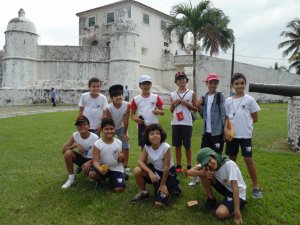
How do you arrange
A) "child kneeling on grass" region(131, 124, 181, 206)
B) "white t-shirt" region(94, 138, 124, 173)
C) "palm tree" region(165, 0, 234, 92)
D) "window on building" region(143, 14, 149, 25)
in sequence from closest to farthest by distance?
"child kneeling on grass" region(131, 124, 181, 206)
"white t-shirt" region(94, 138, 124, 173)
"palm tree" region(165, 0, 234, 92)
"window on building" region(143, 14, 149, 25)

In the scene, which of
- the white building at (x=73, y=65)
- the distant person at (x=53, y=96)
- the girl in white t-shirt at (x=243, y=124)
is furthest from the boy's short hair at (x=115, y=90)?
the white building at (x=73, y=65)

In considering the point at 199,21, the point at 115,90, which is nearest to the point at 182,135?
the point at 115,90

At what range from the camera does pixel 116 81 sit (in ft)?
85.0

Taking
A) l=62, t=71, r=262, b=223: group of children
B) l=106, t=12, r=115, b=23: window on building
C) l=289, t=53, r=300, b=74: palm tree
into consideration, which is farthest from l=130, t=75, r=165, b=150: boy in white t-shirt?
l=289, t=53, r=300, b=74: palm tree

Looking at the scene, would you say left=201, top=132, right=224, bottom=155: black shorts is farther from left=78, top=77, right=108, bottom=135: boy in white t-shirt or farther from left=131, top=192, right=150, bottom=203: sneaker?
left=78, top=77, right=108, bottom=135: boy in white t-shirt

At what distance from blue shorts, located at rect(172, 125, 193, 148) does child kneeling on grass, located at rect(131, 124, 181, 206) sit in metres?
0.82

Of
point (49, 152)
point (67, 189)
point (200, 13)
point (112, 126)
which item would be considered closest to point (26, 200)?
point (67, 189)

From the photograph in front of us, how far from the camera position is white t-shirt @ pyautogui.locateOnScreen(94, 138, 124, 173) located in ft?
14.8

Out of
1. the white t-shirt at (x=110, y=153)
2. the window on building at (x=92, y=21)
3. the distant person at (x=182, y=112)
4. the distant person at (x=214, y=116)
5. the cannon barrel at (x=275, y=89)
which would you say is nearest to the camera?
the distant person at (x=214, y=116)

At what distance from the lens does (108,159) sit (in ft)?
14.9

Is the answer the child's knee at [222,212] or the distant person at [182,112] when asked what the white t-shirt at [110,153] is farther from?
the child's knee at [222,212]

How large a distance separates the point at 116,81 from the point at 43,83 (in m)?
5.42

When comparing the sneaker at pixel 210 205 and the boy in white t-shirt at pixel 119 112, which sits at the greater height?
the boy in white t-shirt at pixel 119 112

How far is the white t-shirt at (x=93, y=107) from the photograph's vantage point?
204 inches
